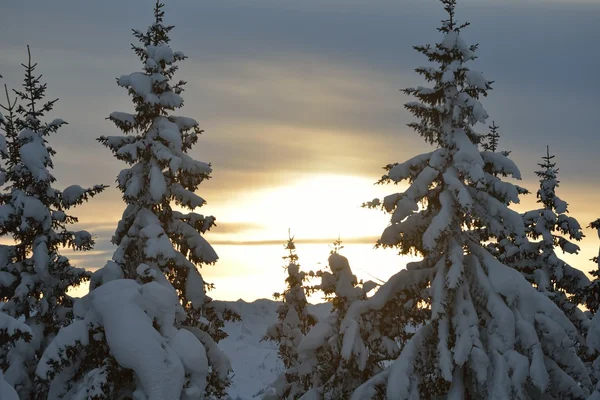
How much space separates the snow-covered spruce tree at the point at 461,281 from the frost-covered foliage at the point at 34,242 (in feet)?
39.1

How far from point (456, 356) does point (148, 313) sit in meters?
8.46

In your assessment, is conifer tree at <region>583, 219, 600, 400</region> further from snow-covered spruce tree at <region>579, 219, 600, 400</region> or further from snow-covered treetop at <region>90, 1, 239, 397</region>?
snow-covered treetop at <region>90, 1, 239, 397</region>

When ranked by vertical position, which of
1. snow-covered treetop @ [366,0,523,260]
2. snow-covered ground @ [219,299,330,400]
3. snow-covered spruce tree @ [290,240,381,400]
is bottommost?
snow-covered ground @ [219,299,330,400]

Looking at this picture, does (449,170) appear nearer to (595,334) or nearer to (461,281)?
(461,281)

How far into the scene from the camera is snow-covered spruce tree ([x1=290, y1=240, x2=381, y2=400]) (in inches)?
919

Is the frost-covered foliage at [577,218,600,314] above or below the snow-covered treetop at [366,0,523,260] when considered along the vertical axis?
below

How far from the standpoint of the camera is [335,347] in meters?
23.4

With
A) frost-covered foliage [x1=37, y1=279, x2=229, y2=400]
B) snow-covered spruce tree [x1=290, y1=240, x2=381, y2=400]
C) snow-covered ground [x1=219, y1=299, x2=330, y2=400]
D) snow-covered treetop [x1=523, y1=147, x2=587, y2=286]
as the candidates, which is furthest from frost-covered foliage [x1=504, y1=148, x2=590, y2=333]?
snow-covered ground [x1=219, y1=299, x2=330, y2=400]

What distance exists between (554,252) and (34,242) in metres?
22.2

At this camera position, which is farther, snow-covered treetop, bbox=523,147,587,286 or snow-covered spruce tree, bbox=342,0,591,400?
snow-covered treetop, bbox=523,147,587,286

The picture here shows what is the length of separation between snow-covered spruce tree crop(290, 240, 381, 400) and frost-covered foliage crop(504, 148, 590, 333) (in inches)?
368

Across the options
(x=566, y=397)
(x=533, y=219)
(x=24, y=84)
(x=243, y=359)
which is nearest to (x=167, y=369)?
(x=566, y=397)

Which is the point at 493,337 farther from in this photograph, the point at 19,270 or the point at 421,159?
the point at 19,270

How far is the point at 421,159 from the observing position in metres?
21.8
